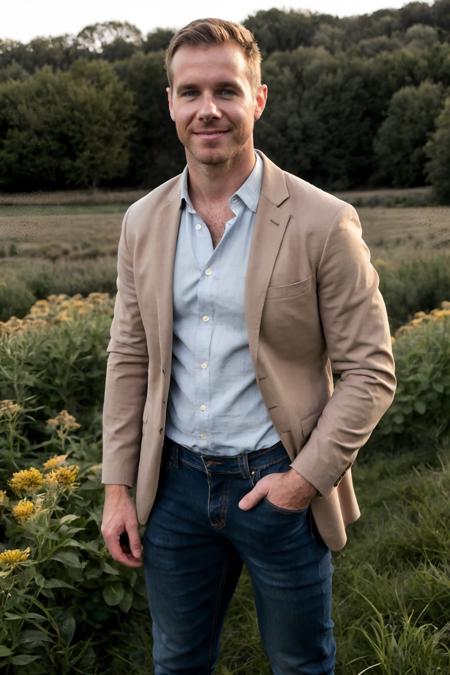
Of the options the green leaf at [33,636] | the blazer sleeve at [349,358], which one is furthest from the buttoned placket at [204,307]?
the green leaf at [33,636]

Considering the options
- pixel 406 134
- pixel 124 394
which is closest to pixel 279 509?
pixel 124 394

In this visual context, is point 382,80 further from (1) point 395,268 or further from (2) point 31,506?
(2) point 31,506

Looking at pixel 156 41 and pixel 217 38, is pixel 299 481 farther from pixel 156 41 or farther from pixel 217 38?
pixel 156 41

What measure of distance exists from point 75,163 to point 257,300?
6.25m

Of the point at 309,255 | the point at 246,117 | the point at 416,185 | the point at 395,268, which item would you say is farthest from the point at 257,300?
the point at 416,185

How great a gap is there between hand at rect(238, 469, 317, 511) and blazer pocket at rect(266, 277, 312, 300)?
0.40 metres

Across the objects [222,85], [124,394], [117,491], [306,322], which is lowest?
[117,491]

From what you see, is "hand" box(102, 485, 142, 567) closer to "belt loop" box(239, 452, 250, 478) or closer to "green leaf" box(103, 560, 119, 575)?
"belt loop" box(239, 452, 250, 478)

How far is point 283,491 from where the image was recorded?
1.74 metres

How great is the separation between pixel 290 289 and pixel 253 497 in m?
0.49

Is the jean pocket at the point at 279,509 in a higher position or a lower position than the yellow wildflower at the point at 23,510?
higher

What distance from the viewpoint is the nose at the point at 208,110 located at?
1.70m

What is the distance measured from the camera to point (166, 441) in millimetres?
1954

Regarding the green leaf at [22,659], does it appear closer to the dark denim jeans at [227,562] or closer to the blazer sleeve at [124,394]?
the dark denim jeans at [227,562]
